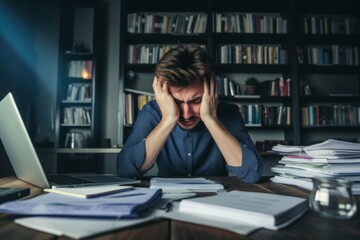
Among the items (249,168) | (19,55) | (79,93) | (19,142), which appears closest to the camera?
(19,142)

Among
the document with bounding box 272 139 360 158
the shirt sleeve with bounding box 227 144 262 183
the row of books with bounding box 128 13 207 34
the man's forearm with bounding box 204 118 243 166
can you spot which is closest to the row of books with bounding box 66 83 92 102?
the row of books with bounding box 128 13 207 34

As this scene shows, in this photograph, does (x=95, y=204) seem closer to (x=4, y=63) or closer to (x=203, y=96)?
(x=203, y=96)

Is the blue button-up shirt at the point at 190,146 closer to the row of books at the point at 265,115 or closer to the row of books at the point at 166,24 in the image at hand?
the row of books at the point at 265,115

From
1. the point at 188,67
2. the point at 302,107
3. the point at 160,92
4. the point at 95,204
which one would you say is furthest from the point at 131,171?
the point at 302,107

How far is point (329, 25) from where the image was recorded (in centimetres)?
330

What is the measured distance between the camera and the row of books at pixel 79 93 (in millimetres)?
3234

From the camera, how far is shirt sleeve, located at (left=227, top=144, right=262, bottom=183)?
1.11 metres

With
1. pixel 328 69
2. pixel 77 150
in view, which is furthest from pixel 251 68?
pixel 77 150

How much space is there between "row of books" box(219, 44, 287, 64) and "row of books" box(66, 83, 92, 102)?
4.89 ft

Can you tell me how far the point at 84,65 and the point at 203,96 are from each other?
2.29m

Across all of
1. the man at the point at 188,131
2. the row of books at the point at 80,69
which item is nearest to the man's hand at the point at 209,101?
the man at the point at 188,131

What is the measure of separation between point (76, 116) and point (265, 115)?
Answer: 2.05 m

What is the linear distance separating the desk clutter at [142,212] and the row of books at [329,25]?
3.16 m

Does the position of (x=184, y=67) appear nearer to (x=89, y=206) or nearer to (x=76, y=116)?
(x=89, y=206)
